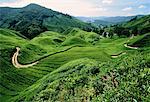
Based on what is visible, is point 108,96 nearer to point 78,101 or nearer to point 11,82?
point 78,101

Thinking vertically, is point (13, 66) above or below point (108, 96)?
below

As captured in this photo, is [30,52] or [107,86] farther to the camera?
[30,52]

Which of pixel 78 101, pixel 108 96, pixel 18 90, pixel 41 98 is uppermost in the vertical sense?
pixel 108 96

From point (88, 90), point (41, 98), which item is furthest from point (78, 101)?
point (41, 98)

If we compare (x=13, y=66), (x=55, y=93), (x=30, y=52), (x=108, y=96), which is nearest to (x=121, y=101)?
(x=108, y=96)

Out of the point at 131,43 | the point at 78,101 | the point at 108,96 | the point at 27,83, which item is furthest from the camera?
the point at 131,43

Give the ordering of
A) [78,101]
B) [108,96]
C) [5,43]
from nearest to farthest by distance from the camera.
Result: [108,96] < [78,101] < [5,43]

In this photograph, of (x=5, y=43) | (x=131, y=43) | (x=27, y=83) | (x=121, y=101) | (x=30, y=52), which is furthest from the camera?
(x=131, y=43)

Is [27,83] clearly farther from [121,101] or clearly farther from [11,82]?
[121,101]

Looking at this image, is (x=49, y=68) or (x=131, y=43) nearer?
(x=49, y=68)
